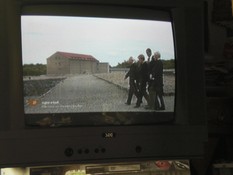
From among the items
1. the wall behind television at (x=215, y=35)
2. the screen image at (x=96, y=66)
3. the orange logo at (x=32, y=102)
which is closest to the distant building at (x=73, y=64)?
the screen image at (x=96, y=66)

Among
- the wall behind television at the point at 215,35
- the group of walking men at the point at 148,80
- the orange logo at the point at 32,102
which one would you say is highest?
the wall behind television at the point at 215,35

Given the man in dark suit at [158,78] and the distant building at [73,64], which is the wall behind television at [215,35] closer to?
the man in dark suit at [158,78]

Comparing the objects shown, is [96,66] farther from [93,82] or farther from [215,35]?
[215,35]

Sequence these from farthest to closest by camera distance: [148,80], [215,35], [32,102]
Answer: [215,35], [148,80], [32,102]

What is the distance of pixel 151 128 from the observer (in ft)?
4.59

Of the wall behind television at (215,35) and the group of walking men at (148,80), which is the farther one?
the wall behind television at (215,35)

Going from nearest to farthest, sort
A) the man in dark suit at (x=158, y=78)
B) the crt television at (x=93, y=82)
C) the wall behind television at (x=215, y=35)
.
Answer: the crt television at (x=93, y=82) < the man in dark suit at (x=158, y=78) < the wall behind television at (x=215, y=35)

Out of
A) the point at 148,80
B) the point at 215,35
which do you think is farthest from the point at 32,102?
the point at 215,35

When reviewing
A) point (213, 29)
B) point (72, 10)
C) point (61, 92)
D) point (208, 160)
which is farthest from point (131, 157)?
point (213, 29)

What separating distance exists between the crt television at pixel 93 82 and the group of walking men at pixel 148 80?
0.02 meters

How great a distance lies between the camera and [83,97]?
1.37 metres

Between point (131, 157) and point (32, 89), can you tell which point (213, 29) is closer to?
point (131, 157)

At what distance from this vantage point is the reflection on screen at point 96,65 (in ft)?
4.42

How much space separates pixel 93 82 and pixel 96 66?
0.06 metres
